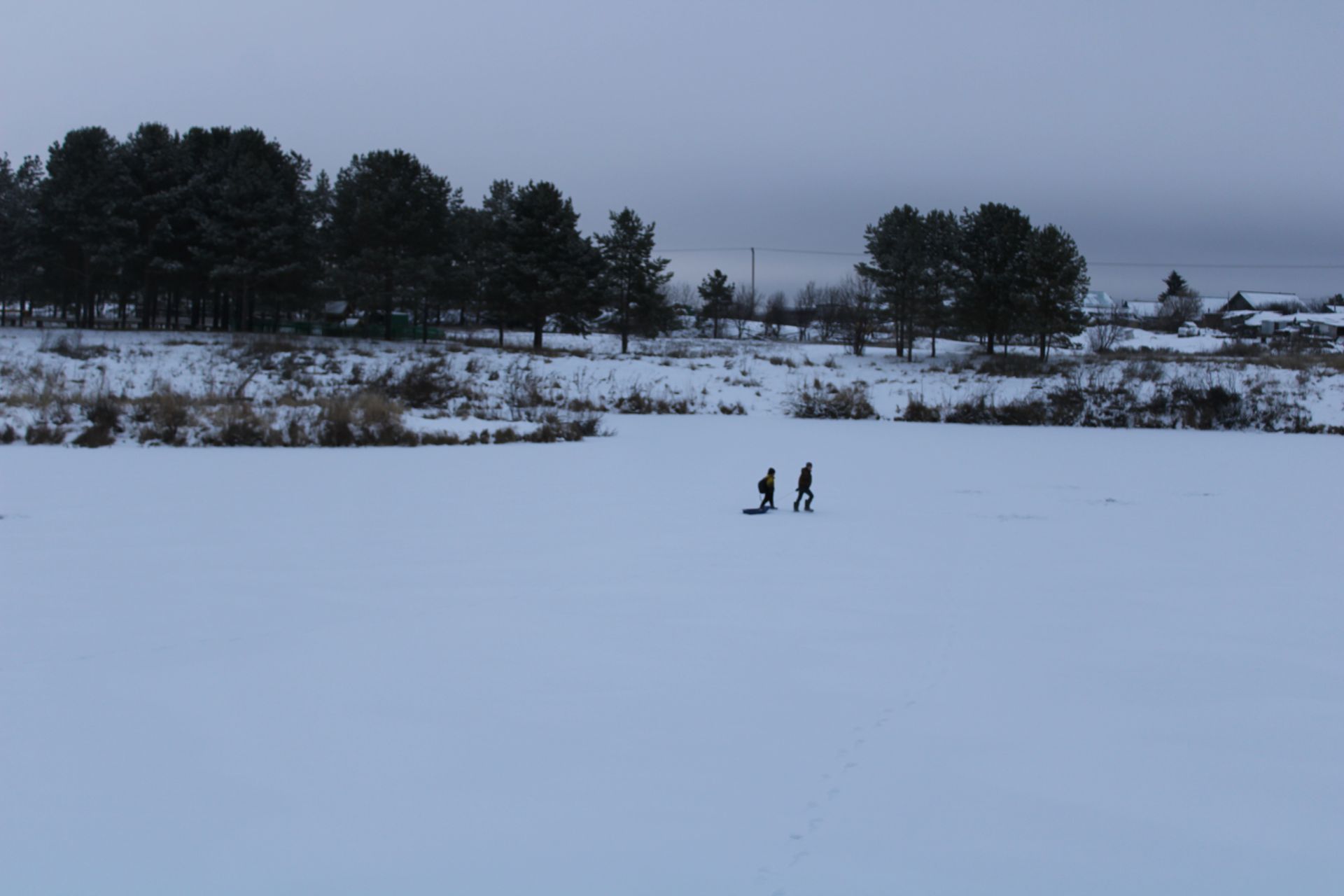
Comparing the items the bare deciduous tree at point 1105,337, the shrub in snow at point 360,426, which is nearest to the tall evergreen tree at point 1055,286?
the bare deciduous tree at point 1105,337

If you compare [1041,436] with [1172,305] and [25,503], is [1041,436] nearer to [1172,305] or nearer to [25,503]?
[25,503]

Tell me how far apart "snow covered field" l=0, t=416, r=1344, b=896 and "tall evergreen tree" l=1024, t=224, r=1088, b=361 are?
3208cm

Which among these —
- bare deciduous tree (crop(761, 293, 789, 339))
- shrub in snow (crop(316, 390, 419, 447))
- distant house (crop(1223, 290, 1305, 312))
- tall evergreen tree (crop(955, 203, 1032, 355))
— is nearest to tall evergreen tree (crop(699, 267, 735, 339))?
bare deciduous tree (crop(761, 293, 789, 339))

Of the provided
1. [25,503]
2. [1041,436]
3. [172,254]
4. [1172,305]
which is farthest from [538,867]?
[1172,305]

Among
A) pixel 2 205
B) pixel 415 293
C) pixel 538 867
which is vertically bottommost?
pixel 538 867

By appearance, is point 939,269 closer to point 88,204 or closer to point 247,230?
point 247,230

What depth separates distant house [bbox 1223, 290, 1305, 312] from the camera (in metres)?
101

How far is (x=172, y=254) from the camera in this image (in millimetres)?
38844

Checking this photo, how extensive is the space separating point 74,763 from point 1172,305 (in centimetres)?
11428

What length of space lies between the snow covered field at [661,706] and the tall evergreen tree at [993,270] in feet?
110

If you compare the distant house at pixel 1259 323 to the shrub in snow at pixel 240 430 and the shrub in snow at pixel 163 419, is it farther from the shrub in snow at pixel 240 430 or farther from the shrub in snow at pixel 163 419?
the shrub in snow at pixel 163 419

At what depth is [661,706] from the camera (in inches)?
175

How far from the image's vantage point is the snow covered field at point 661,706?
316 cm

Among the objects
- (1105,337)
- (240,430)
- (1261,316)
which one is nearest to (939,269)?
(1105,337)
